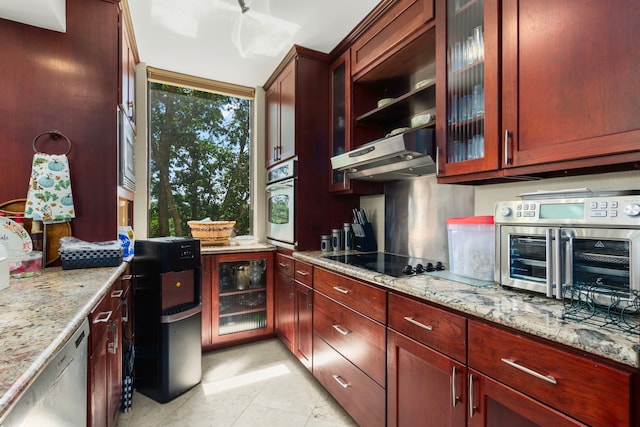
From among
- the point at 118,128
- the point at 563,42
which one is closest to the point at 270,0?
the point at 118,128

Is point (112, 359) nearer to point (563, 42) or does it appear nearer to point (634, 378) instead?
point (634, 378)

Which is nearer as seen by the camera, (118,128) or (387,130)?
(118,128)

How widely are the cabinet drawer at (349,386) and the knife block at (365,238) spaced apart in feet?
2.54

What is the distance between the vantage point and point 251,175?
3375 mm

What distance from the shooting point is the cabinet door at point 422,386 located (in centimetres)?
108

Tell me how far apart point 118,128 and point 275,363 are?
6.63ft

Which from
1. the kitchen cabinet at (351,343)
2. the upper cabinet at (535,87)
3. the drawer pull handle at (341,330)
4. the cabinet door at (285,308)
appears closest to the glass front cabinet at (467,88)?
the upper cabinet at (535,87)

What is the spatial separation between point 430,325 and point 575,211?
0.63 m

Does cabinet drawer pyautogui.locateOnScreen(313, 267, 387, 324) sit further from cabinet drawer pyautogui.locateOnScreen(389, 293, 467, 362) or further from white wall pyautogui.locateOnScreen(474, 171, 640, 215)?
white wall pyautogui.locateOnScreen(474, 171, 640, 215)

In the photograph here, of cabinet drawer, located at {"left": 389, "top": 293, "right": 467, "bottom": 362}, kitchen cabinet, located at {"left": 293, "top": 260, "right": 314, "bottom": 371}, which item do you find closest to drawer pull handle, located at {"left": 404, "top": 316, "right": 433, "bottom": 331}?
cabinet drawer, located at {"left": 389, "top": 293, "right": 467, "bottom": 362}

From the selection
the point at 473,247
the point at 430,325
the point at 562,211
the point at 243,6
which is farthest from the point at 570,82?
the point at 243,6

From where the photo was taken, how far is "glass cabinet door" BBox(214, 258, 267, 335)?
2.63 m

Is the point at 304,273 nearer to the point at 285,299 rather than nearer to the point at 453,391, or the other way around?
the point at 285,299

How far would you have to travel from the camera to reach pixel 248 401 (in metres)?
1.93
